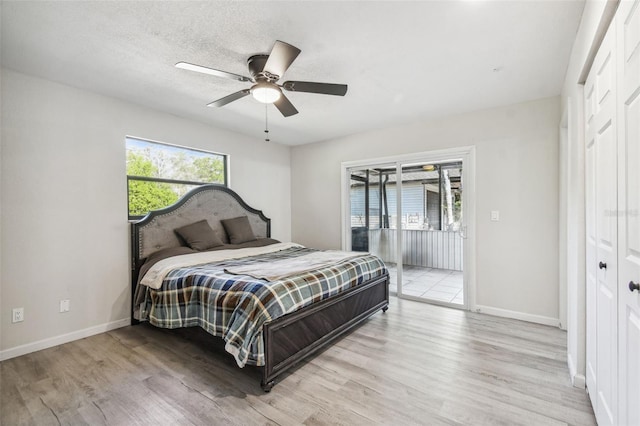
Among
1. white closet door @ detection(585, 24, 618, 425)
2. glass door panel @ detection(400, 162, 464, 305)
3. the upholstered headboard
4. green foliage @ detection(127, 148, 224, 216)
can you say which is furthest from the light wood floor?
green foliage @ detection(127, 148, 224, 216)

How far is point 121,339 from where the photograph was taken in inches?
116

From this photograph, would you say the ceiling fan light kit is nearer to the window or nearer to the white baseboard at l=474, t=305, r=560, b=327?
the window

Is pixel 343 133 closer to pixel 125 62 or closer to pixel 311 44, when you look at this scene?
pixel 311 44

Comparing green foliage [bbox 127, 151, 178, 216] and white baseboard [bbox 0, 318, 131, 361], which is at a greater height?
green foliage [bbox 127, 151, 178, 216]

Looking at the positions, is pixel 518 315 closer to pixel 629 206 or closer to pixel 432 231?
pixel 432 231

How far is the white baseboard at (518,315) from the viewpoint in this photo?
3217 millimetres

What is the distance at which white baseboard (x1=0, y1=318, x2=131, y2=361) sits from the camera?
8.41 ft

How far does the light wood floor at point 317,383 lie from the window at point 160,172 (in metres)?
1.61

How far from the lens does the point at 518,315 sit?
3404 millimetres

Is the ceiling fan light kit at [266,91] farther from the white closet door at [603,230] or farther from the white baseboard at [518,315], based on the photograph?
the white baseboard at [518,315]

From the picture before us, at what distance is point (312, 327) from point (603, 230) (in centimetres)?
204

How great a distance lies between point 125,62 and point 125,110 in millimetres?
1055

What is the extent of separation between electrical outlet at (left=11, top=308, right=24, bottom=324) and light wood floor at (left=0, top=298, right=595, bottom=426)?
0.34m

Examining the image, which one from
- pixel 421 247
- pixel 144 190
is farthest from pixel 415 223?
pixel 144 190
